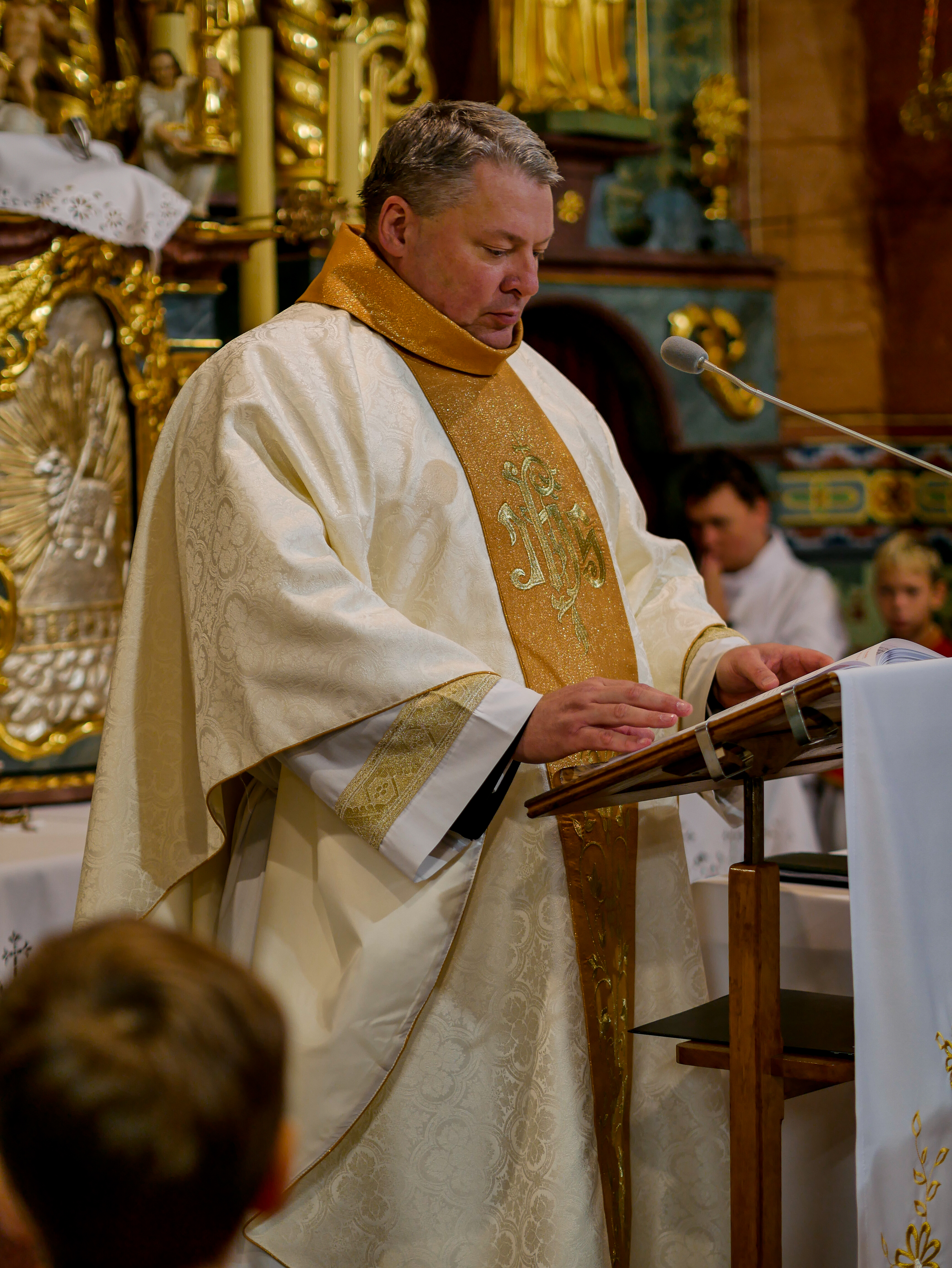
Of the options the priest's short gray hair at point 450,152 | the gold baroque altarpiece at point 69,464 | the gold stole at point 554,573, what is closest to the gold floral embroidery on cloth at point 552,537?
the gold stole at point 554,573

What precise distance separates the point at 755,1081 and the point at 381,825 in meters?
0.57

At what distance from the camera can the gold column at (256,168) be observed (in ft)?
12.5

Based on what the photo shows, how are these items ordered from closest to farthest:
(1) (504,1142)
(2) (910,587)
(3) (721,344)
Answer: (1) (504,1142)
(2) (910,587)
(3) (721,344)

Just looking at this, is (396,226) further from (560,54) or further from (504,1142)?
(560,54)

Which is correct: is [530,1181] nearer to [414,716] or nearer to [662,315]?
[414,716]

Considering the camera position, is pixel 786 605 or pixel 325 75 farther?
pixel 786 605

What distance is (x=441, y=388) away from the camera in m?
2.47

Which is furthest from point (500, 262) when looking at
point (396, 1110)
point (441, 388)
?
point (396, 1110)

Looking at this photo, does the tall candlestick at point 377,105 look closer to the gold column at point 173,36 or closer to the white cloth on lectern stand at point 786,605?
the gold column at point 173,36

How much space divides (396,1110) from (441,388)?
109 cm

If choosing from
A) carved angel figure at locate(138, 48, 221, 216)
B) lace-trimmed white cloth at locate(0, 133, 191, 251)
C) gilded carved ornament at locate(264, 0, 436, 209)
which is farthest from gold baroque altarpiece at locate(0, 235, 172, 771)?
gilded carved ornament at locate(264, 0, 436, 209)

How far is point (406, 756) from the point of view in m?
2.08

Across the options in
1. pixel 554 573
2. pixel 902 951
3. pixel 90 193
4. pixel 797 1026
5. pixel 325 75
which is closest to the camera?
pixel 902 951

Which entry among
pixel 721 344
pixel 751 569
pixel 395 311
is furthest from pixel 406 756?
pixel 721 344
